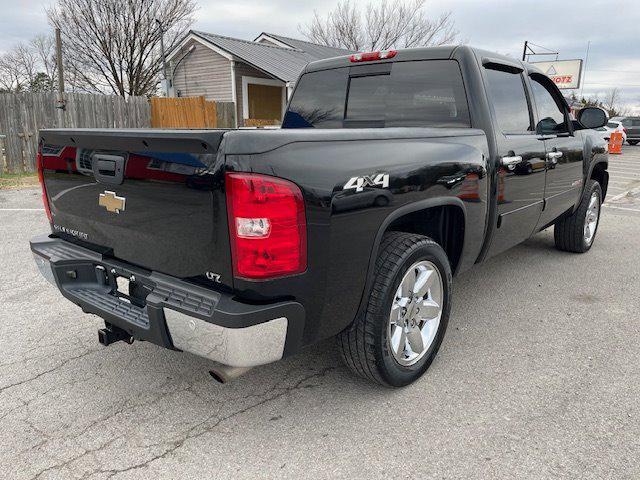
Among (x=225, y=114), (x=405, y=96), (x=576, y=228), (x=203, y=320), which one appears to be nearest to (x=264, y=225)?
(x=203, y=320)

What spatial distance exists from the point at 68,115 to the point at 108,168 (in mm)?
11716

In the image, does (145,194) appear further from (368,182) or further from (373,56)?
(373,56)

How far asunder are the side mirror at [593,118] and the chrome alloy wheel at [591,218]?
3.15 feet

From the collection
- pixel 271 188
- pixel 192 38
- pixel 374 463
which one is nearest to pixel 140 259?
pixel 271 188

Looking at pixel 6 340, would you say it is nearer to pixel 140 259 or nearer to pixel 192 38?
pixel 140 259

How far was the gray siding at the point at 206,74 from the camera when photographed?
19316mm

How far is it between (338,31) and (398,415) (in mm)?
38821

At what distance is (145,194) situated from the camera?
2.24 meters

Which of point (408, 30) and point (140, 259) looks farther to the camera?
point (408, 30)

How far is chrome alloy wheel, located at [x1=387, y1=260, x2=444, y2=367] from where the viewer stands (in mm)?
2662

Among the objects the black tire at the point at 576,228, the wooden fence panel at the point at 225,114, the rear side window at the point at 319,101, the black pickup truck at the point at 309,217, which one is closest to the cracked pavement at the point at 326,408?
the black pickup truck at the point at 309,217

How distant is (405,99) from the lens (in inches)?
137

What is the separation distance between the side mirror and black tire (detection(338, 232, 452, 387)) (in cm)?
286

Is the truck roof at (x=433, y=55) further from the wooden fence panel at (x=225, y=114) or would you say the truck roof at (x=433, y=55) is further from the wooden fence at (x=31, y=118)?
the wooden fence panel at (x=225, y=114)
